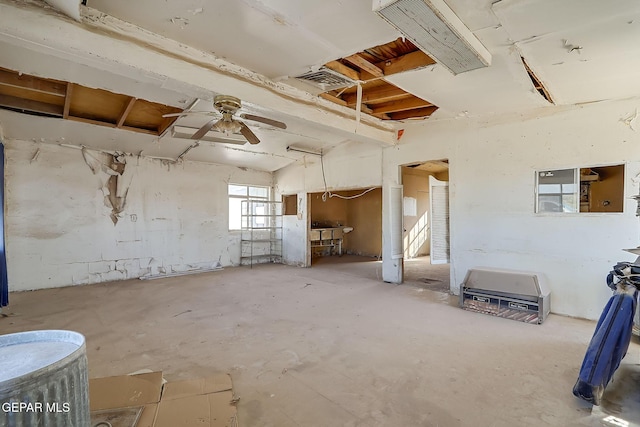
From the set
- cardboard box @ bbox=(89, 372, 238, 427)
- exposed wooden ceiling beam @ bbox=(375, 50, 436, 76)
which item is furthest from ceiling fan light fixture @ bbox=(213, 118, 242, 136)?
cardboard box @ bbox=(89, 372, 238, 427)

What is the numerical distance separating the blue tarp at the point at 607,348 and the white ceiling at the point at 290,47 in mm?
1970

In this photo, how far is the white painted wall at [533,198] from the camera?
141 inches

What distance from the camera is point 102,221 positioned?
593 cm

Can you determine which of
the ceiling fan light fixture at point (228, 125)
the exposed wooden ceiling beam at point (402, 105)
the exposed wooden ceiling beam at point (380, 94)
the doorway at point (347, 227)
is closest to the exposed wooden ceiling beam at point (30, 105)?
the ceiling fan light fixture at point (228, 125)

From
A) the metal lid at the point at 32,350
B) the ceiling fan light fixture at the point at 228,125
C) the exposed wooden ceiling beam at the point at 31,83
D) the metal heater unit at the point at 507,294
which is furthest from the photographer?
the metal heater unit at the point at 507,294

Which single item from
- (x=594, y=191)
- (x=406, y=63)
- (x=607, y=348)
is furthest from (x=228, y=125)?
(x=594, y=191)

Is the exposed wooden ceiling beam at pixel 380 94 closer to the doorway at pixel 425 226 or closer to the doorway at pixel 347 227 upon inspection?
the doorway at pixel 425 226

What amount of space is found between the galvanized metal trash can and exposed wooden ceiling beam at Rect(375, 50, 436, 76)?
335 cm

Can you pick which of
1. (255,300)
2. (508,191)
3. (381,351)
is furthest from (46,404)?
(508,191)

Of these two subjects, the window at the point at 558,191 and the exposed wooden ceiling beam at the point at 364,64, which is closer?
the exposed wooden ceiling beam at the point at 364,64

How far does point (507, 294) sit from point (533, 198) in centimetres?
139

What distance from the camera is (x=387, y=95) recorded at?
14.0 feet

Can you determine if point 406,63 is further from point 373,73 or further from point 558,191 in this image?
point 558,191

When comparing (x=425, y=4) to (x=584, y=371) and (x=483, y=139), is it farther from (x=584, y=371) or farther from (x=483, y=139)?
(x=483, y=139)
